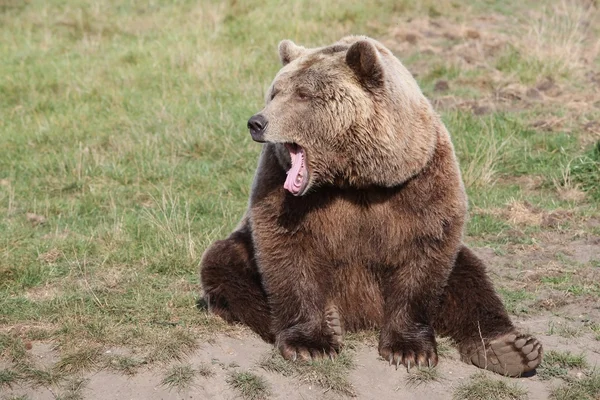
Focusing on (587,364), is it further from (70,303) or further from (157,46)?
(157,46)

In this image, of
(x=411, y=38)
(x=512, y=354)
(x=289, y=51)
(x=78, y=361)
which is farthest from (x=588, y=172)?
(x=78, y=361)

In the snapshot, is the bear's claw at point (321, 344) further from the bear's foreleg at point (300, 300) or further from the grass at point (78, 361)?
the grass at point (78, 361)

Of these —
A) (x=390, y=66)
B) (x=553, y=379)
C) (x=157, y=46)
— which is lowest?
(x=553, y=379)

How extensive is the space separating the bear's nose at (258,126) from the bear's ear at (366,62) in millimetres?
535

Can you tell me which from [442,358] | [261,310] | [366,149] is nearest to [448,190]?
[366,149]

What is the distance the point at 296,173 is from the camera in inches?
183

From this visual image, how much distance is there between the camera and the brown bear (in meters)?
4.59

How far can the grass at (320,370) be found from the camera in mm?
4570

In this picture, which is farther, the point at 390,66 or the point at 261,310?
the point at 261,310

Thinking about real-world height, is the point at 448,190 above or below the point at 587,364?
above

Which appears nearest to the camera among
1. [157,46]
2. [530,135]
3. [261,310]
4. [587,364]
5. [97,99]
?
[587,364]

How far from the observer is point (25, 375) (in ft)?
15.2

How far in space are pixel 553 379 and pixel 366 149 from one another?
61.2 inches

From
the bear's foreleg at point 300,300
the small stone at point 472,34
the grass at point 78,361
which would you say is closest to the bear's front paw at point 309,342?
the bear's foreleg at point 300,300
